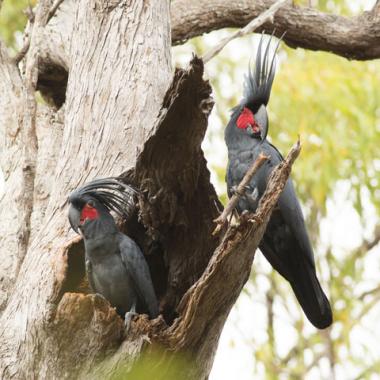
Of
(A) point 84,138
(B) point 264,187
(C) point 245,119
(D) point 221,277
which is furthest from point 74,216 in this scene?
(C) point 245,119

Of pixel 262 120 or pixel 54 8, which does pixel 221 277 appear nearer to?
pixel 262 120

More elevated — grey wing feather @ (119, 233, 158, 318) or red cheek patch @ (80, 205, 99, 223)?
red cheek patch @ (80, 205, 99, 223)

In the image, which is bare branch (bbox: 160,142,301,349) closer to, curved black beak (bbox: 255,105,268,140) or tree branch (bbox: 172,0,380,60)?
curved black beak (bbox: 255,105,268,140)

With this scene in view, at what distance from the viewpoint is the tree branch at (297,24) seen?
5348 millimetres

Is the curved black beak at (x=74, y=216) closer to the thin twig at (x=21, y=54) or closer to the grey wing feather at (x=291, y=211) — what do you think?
the grey wing feather at (x=291, y=211)

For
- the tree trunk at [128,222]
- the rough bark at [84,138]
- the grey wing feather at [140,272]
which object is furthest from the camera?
the grey wing feather at [140,272]

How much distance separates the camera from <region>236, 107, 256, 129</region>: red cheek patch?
14.6 ft

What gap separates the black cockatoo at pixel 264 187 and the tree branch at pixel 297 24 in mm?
1185

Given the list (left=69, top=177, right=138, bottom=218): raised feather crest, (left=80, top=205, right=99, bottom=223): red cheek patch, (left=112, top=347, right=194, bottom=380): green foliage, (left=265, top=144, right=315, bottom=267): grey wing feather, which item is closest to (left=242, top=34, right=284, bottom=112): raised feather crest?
(left=265, top=144, right=315, bottom=267): grey wing feather

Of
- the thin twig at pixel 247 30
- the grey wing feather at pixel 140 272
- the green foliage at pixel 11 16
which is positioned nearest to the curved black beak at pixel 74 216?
the grey wing feather at pixel 140 272

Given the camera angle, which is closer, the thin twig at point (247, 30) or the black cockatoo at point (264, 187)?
the black cockatoo at point (264, 187)

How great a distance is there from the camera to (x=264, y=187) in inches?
170

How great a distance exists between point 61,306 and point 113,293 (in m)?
0.91

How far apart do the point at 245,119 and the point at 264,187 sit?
1.36 ft
